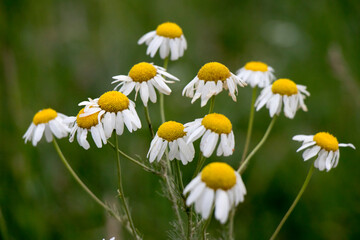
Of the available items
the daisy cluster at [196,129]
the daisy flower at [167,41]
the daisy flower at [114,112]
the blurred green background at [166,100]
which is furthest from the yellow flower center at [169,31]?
the blurred green background at [166,100]

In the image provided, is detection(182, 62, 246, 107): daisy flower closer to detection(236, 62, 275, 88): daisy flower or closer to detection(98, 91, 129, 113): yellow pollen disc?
detection(98, 91, 129, 113): yellow pollen disc

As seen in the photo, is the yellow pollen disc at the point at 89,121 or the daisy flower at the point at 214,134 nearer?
the daisy flower at the point at 214,134

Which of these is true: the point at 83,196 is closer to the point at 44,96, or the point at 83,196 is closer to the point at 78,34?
the point at 44,96

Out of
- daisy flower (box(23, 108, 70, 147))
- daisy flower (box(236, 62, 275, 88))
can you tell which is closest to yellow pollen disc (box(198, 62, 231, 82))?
daisy flower (box(236, 62, 275, 88))

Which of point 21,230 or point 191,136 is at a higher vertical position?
point 191,136

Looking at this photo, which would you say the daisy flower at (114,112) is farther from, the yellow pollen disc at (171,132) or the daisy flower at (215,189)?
the daisy flower at (215,189)

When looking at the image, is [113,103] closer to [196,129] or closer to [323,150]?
[196,129]

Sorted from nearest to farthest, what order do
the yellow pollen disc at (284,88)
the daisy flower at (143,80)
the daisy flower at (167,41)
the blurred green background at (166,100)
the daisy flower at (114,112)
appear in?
the daisy flower at (114,112), the daisy flower at (143,80), the yellow pollen disc at (284,88), the daisy flower at (167,41), the blurred green background at (166,100)

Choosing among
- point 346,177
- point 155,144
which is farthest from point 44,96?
point 346,177
